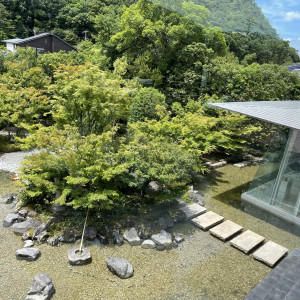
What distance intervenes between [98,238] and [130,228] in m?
0.82

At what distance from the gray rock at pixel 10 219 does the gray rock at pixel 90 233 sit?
1.95 meters

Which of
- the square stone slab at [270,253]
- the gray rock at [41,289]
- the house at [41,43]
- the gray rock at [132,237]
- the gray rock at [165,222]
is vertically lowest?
the gray rock at [41,289]

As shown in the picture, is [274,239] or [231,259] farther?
[274,239]

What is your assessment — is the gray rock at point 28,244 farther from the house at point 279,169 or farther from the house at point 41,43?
the house at point 41,43

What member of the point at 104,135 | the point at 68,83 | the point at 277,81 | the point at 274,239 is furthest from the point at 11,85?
the point at 277,81

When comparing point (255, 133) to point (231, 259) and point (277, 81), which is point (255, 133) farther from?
point (231, 259)

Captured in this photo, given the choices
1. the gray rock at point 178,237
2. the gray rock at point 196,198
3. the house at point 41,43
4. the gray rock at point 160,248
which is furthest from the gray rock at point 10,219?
the house at point 41,43

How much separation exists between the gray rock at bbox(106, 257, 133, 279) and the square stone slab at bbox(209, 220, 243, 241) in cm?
251

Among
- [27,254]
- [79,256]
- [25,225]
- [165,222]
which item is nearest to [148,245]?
[165,222]

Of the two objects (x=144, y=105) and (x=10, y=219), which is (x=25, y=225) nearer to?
(x=10, y=219)

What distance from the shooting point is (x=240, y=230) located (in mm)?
7016

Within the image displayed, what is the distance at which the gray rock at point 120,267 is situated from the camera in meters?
5.21

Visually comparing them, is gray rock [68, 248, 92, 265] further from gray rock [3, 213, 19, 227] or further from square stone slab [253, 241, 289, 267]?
square stone slab [253, 241, 289, 267]

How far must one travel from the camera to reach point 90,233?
6316mm
